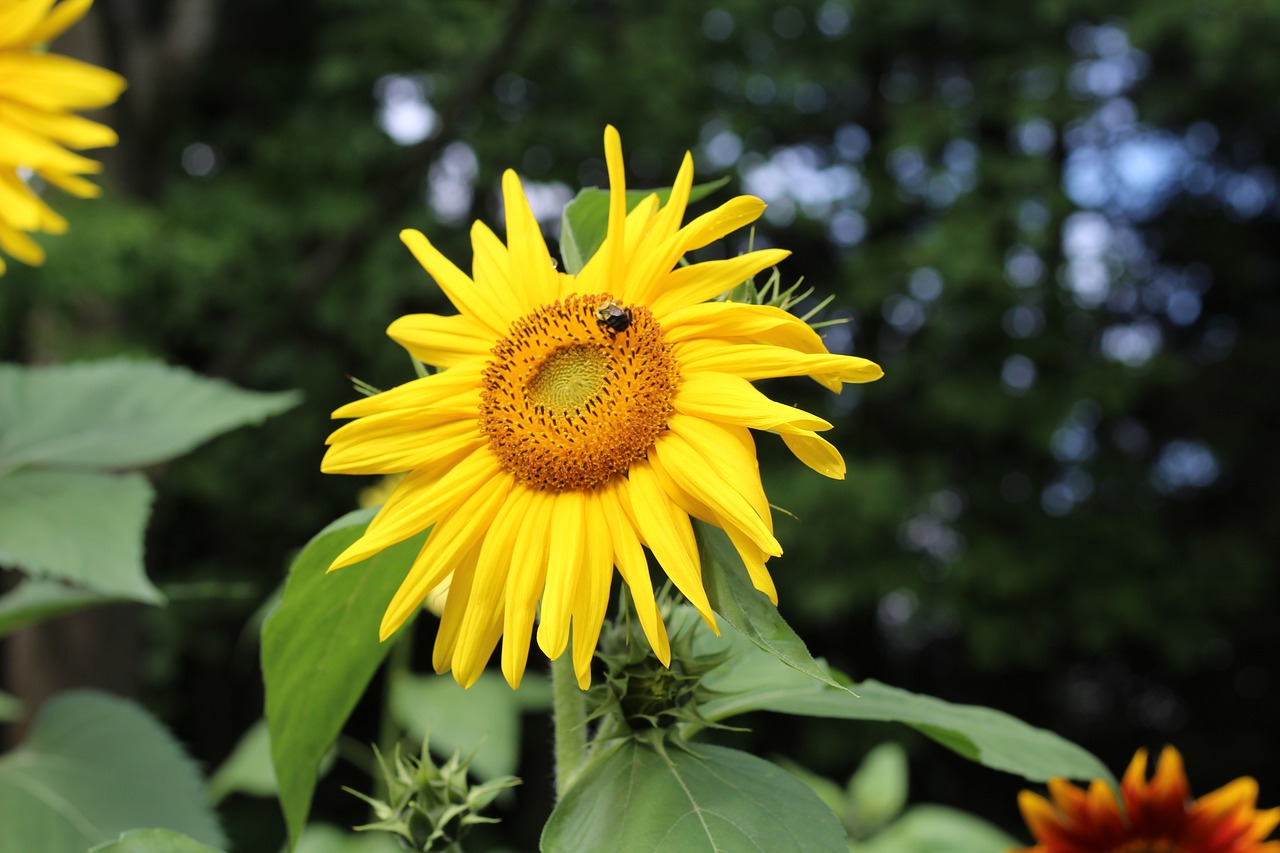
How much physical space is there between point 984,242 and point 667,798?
15.3 feet

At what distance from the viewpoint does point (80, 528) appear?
927 mm

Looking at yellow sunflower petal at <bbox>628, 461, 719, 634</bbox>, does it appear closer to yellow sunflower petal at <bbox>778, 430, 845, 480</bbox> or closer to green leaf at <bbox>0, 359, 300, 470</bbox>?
yellow sunflower petal at <bbox>778, 430, 845, 480</bbox>

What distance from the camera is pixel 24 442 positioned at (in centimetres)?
105

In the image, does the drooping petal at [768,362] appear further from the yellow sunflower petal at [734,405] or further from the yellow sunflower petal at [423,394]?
the yellow sunflower petal at [423,394]

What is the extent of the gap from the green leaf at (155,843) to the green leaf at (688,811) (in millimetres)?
184

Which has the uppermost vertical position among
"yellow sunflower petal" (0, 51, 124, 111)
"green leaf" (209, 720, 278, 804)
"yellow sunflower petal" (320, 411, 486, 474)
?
"yellow sunflower petal" (0, 51, 124, 111)

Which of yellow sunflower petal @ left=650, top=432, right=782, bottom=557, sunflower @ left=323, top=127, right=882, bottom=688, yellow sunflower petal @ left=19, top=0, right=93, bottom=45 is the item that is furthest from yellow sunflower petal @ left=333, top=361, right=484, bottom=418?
yellow sunflower petal @ left=19, top=0, right=93, bottom=45

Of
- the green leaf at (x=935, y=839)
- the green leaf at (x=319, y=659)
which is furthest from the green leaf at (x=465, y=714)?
the green leaf at (x=319, y=659)

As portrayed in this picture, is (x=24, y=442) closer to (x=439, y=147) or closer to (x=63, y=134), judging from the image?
(x=63, y=134)

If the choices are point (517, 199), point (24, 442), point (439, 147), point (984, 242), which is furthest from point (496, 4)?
point (517, 199)

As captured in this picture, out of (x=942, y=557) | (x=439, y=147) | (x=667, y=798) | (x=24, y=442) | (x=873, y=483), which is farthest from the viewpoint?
(x=942, y=557)

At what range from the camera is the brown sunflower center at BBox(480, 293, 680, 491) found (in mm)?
564

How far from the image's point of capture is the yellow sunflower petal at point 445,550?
546mm

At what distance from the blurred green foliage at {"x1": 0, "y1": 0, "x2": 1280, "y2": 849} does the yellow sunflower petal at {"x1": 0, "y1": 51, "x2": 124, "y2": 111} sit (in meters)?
3.29
